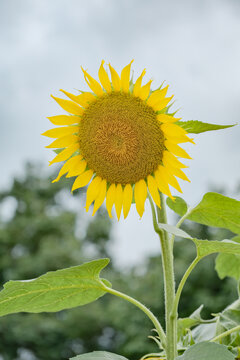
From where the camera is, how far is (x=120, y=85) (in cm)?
74

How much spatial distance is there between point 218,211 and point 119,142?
0.20 meters

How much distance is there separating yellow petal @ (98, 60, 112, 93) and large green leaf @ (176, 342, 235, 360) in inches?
15.3

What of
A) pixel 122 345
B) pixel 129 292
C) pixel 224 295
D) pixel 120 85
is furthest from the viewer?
pixel 129 292

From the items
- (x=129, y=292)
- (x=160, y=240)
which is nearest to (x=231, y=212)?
(x=160, y=240)

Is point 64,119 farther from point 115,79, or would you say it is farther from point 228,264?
point 228,264

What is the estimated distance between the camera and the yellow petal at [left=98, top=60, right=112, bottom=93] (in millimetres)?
727

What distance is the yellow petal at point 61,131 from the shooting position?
770mm

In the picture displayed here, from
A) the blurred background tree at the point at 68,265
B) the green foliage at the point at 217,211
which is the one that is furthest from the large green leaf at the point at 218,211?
the blurred background tree at the point at 68,265

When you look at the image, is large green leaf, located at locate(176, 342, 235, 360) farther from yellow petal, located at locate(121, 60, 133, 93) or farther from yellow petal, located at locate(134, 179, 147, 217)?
yellow petal, located at locate(121, 60, 133, 93)

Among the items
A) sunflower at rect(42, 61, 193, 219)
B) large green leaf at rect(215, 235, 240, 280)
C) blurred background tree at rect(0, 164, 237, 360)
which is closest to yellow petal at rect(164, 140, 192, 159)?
sunflower at rect(42, 61, 193, 219)

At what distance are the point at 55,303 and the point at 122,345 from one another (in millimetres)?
9296

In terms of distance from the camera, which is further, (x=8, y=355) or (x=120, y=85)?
(x=8, y=355)

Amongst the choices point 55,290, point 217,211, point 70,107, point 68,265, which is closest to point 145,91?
point 70,107

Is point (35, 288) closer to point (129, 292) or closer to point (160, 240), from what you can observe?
point (160, 240)
